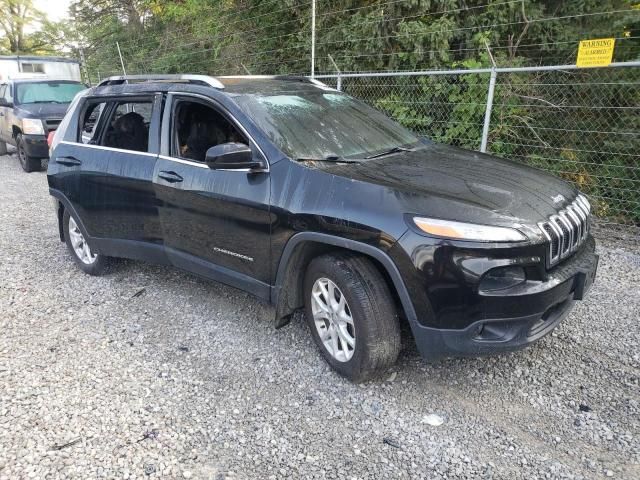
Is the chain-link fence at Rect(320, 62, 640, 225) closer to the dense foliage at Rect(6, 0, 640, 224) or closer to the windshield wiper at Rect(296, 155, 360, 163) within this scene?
the dense foliage at Rect(6, 0, 640, 224)

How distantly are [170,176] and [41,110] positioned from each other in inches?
338

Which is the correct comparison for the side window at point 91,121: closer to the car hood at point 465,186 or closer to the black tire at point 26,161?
the car hood at point 465,186

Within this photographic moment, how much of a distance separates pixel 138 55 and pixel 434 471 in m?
16.9

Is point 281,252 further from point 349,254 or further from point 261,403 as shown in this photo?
point 261,403

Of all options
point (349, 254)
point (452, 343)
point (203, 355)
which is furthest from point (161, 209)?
point (452, 343)

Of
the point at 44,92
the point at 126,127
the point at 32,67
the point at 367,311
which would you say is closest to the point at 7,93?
the point at 44,92

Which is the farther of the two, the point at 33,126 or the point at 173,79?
the point at 33,126

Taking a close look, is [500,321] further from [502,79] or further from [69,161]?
[502,79]

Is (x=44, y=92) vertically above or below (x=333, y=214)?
above

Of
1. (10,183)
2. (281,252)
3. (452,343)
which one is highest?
(281,252)

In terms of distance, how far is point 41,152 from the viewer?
1035 centimetres

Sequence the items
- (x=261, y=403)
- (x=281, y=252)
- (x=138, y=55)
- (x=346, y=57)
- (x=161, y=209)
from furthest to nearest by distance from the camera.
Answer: (x=138, y=55), (x=346, y=57), (x=161, y=209), (x=281, y=252), (x=261, y=403)

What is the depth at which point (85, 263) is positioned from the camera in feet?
16.2

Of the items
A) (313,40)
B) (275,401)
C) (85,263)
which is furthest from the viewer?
(313,40)
